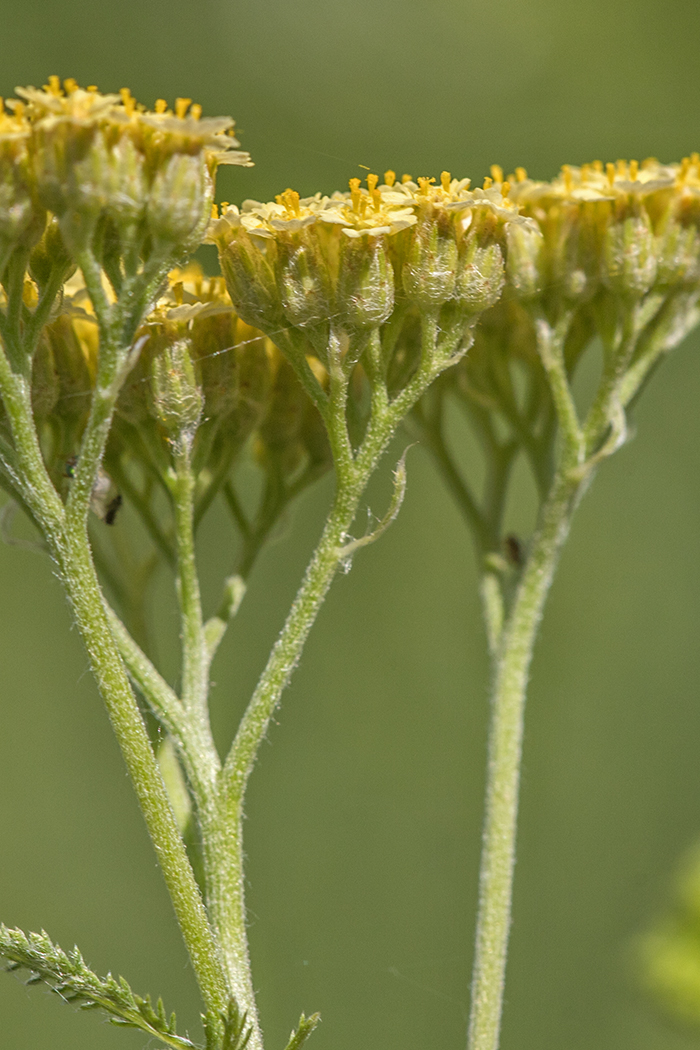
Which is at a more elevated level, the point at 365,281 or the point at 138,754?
the point at 365,281

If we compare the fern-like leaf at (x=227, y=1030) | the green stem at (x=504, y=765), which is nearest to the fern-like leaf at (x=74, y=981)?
the fern-like leaf at (x=227, y=1030)

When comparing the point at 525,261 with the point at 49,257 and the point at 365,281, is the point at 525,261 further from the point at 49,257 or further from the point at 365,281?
the point at 49,257

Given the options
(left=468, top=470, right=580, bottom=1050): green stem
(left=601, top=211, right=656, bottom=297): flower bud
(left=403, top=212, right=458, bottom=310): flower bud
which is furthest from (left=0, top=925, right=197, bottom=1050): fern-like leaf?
(left=601, top=211, right=656, bottom=297): flower bud

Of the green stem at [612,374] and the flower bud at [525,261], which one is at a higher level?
the flower bud at [525,261]

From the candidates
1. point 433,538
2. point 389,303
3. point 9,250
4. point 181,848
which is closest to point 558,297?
point 389,303

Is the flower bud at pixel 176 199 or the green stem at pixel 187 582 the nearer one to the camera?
the flower bud at pixel 176 199

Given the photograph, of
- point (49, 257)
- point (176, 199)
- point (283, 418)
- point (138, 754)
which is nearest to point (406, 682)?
point (283, 418)

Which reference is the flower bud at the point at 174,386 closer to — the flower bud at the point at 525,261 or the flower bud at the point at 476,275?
the flower bud at the point at 476,275
